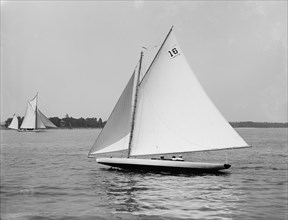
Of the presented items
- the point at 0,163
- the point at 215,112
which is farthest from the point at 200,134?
the point at 0,163

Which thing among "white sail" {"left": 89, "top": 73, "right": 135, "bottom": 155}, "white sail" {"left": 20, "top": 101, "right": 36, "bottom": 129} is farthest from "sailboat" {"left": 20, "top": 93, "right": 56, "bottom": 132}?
"white sail" {"left": 89, "top": 73, "right": 135, "bottom": 155}

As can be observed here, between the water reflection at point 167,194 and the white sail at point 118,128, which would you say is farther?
the white sail at point 118,128

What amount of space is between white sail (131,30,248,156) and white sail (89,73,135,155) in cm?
89

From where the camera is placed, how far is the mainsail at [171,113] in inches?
1335

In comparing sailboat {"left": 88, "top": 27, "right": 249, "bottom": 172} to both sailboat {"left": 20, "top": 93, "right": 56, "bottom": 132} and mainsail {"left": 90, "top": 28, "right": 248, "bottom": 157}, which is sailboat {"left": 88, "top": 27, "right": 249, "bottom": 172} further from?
sailboat {"left": 20, "top": 93, "right": 56, "bottom": 132}

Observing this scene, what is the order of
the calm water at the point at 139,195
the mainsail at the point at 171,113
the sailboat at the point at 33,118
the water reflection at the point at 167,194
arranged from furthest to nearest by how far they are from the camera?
the sailboat at the point at 33,118 → the mainsail at the point at 171,113 → the water reflection at the point at 167,194 → the calm water at the point at 139,195

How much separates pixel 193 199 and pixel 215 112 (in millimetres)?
11898

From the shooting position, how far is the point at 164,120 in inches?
1361

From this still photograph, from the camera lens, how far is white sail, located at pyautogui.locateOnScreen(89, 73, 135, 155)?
34.0 metres

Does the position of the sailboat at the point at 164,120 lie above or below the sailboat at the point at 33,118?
below

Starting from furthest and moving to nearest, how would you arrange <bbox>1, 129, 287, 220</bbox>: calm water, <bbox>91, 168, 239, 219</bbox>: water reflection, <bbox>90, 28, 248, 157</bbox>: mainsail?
<bbox>90, 28, 248, 157</bbox>: mainsail → <bbox>91, 168, 239, 219</bbox>: water reflection → <bbox>1, 129, 287, 220</bbox>: calm water

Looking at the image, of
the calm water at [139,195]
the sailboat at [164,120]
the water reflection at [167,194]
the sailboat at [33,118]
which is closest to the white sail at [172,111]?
the sailboat at [164,120]

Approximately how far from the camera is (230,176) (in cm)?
3438

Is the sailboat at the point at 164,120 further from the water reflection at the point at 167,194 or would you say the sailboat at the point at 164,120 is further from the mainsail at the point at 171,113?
the water reflection at the point at 167,194
